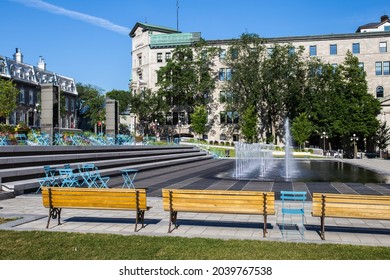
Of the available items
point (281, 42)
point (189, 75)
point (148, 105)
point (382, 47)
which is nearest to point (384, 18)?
point (382, 47)

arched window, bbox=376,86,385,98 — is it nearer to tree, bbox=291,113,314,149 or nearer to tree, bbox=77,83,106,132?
tree, bbox=291,113,314,149

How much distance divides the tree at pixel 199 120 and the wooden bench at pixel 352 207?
60.3 m

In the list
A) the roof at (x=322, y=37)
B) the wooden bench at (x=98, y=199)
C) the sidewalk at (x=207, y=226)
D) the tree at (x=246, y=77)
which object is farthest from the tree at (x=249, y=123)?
the wooden bench at (x=98, y=199)

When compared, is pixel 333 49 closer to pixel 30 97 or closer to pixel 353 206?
pixel 30 97

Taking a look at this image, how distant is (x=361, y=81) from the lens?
60.0m

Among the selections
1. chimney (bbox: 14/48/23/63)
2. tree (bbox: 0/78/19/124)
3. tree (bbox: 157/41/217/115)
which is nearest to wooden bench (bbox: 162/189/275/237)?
tree (bbox: 0/78/19/124)

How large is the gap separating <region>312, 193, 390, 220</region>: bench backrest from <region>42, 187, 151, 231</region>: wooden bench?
3.82m

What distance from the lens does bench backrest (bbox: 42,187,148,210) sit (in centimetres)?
883

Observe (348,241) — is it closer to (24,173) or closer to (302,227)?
Result: (302,227)

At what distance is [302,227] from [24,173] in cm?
1185

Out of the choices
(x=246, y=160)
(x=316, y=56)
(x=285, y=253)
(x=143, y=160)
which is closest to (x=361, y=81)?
(x=316, y=56)

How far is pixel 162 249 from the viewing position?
7.08 meters

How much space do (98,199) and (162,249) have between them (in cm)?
257

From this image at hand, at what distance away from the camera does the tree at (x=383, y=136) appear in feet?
197
